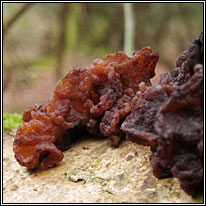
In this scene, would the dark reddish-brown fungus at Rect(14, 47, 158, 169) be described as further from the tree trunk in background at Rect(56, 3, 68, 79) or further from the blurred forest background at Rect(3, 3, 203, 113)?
the tree trunk in background at Rect(56, 3, 68, 79)

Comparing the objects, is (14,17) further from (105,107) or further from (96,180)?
(96,180)

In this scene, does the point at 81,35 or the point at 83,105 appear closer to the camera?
the point at 83,105

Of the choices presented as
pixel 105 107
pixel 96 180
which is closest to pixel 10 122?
pixel 105 107

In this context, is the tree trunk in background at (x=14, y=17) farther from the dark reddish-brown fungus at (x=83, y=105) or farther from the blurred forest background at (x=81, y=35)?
the dark reddish-brown fungus at (x=83, y=105)

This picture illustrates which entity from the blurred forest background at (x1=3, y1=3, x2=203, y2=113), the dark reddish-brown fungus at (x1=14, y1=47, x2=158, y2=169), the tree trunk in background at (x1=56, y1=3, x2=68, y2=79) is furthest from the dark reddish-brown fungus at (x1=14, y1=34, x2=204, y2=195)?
the tree trunk in background at (x1=56, y1=3, x2=68, y2=79)

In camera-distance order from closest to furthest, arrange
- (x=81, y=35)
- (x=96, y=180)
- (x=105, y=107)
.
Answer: (x=96, y=180) → (x=105, y=107) → (x=81, y=35)

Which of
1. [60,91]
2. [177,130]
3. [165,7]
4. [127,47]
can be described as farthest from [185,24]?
[177,130]

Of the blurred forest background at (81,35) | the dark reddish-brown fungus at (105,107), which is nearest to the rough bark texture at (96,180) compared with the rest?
the dark reddish-brown fungus at (105,107)
